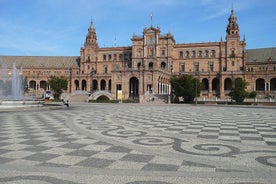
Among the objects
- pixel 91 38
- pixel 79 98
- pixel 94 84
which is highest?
pixel 91 38

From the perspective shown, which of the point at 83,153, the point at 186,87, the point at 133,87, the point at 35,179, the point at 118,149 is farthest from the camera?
the point at 133,87

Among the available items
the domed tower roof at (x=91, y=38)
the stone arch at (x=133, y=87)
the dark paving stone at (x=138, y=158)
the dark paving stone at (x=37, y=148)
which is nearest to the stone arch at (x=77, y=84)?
the domed tower roof at (x=91, y=38)

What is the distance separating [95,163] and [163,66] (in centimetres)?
8301

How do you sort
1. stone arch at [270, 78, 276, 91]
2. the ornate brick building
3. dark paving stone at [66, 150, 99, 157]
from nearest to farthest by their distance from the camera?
dark paving stone at [66, 150, 99, 157] → the ornate brick building → stone arch at [270, 78, 276, 91]

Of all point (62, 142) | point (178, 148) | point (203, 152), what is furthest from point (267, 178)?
point (62, 142)

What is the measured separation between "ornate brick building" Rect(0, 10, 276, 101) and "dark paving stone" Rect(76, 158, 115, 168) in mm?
61465

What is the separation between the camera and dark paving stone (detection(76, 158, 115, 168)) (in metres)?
6.54

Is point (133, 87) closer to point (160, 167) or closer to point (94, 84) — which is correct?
point (94, 84)

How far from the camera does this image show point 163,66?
291 ft

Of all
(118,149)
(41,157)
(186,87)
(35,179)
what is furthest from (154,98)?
(35,179)

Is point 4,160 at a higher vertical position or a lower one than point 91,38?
lower

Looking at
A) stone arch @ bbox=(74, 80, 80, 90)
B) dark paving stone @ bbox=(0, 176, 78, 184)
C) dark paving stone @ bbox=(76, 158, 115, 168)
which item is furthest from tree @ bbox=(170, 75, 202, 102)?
dark paving stone @ bbox=(0, 176, 78, 184)

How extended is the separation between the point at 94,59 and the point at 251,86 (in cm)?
5377

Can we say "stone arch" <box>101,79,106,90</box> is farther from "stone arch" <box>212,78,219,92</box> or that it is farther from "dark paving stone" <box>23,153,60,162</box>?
"dark paving stone" <box>23,153,60,162</box>
